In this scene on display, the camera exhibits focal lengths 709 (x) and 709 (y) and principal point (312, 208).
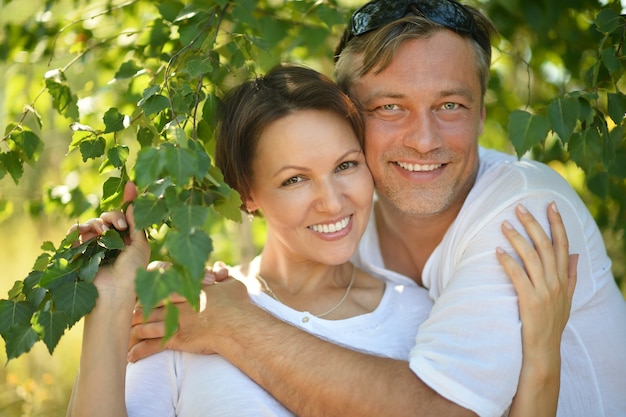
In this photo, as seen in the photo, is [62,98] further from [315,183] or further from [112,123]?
[315,183]

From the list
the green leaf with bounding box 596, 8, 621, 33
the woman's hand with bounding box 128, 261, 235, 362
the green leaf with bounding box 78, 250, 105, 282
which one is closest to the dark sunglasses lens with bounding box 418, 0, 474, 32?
the green leaf with bounding box 596, 8, 621, 33

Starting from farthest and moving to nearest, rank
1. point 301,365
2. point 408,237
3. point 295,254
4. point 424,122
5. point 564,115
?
1. point 408,237
2. point 295,254
3. point 424,122
4. point 301,365
5. point 564,115

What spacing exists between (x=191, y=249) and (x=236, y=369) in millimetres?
931

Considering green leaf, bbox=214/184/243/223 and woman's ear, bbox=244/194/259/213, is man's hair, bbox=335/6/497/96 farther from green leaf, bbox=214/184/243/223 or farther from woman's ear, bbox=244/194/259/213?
green leaf, bbox=214/184/243/223

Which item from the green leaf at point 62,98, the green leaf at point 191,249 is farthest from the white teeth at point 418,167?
the green leaf at point 191,249

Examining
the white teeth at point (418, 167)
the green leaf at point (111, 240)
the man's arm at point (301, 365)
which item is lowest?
the man's arm at point (301, 365)

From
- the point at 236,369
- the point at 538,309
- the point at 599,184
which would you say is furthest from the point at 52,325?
the point at 599,184

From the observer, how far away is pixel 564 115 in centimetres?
196

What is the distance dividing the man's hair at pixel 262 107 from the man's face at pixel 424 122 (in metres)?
0.11

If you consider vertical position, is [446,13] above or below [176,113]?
below

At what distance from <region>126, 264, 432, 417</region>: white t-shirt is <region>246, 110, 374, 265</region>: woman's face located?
237mm

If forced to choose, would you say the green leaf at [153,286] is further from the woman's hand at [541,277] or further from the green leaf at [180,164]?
the woman's hand at [541,277]

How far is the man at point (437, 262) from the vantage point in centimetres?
206

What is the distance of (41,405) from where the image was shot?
4254 mm
